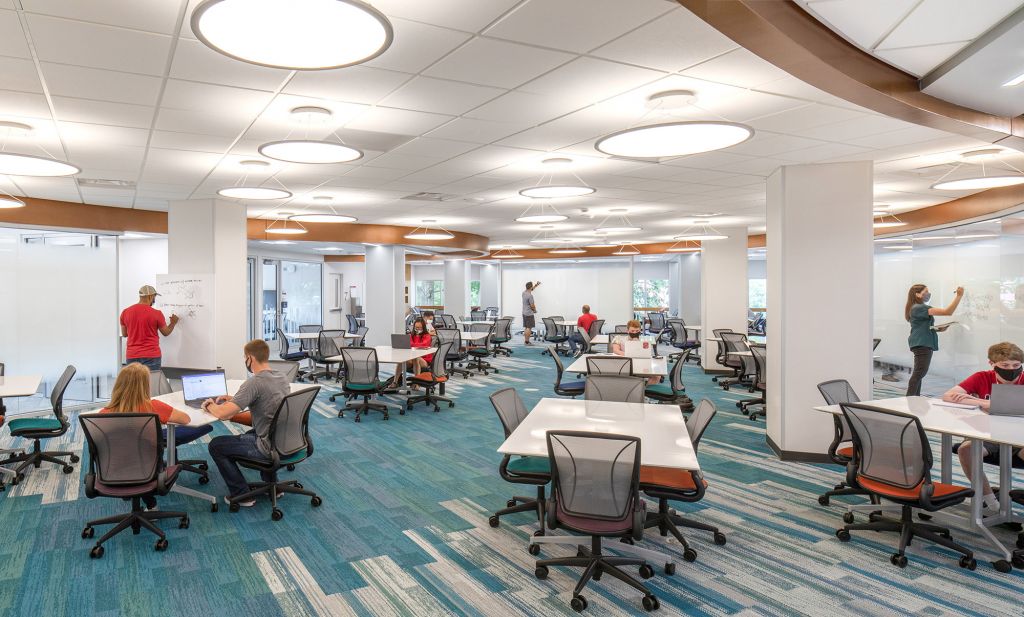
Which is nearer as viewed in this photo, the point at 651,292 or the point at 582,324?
the point at 582,324

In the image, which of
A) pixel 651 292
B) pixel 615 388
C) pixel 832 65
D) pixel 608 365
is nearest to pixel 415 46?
pixel 832 65

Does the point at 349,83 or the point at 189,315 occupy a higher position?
the point at 349,83

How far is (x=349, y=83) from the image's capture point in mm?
3602

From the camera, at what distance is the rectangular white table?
360cm

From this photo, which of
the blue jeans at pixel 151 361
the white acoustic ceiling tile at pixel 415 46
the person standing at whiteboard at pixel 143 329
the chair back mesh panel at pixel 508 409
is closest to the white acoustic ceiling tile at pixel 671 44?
the white acoustic ceiling tile at pixel 415 46

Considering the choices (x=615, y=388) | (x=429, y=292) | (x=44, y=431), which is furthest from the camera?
(x=429, y=292)

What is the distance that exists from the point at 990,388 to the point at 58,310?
10902mm

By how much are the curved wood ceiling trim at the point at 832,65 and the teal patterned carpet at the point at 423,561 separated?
277cm

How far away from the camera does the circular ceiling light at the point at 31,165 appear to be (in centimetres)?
443

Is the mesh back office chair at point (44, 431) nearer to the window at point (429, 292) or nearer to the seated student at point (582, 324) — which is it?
the seated student at point (582, 324)

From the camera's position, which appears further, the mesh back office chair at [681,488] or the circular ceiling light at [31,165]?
the circular ceiling light at [31,165]

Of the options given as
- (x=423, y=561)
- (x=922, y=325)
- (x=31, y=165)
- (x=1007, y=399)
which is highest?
(x=31, y=165)

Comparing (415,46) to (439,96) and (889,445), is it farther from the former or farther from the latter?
(889,445)

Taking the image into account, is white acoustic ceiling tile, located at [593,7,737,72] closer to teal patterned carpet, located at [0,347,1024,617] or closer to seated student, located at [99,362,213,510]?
teal patterned carpet, located at [0,347,1024,617]
